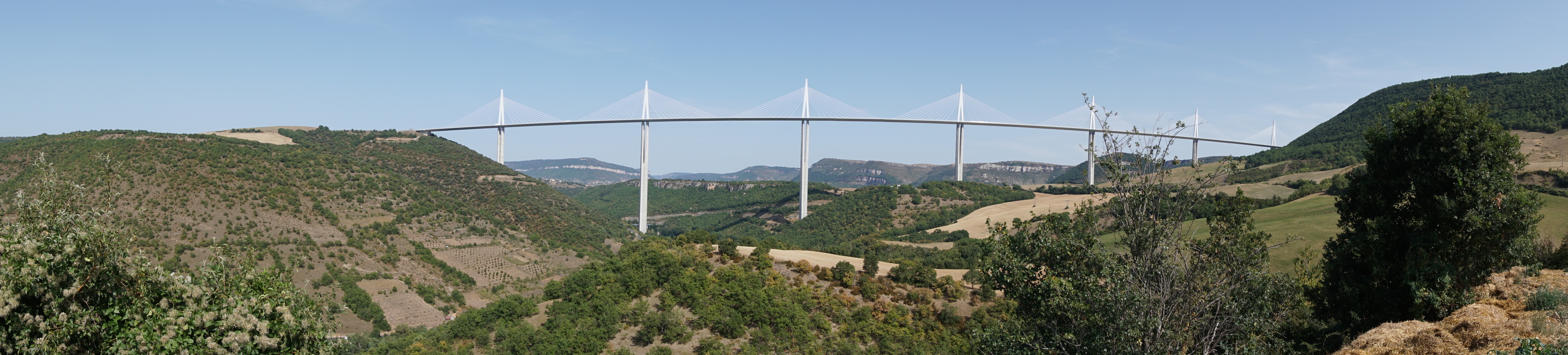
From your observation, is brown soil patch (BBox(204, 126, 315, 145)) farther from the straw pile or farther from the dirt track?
the straw pile

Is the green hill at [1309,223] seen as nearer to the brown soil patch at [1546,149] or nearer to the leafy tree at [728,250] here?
the brown soil patch at [1546,149]

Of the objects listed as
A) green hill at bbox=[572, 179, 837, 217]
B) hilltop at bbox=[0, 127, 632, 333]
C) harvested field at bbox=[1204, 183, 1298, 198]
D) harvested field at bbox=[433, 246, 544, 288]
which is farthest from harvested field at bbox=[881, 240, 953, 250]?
green hill at bbox=[572, 179, 837, 217]

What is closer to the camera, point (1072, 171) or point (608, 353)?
point (608, 353)

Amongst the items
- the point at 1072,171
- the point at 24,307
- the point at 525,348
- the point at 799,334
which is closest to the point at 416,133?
the point at 525,348

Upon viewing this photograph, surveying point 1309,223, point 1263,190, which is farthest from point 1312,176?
point 1309,223

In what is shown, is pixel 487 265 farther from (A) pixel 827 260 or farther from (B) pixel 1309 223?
(B) pixel 1309 223

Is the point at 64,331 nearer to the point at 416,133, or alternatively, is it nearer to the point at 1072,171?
the point at 416,133
